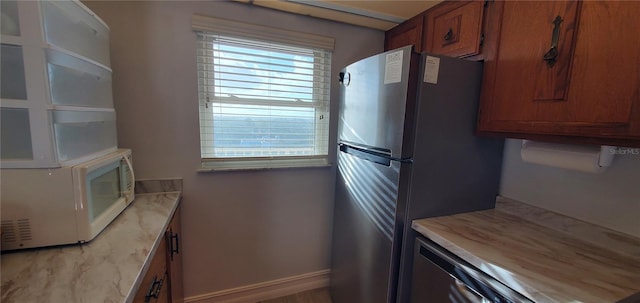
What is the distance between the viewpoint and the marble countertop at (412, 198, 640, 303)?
0.73 meters

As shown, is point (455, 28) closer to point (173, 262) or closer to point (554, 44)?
point (554, 44)

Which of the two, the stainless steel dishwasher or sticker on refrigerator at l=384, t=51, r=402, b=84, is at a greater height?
sticker on refrigerator at l=384, t=51, r=402, b=84

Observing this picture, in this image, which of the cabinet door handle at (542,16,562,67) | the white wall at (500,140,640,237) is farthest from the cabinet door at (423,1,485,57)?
the white wall at (500,140,640,237)

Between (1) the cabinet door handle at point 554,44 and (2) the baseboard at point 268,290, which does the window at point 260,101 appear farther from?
(1) the cabinet door handle at point 554,44

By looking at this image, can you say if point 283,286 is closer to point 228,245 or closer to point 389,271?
point 228,245

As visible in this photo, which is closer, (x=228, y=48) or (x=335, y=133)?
(x=228, y=48)

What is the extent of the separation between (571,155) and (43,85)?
1977 millimetres

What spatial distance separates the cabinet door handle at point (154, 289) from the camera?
86 centimetres

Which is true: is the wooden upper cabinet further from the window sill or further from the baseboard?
the baseboard

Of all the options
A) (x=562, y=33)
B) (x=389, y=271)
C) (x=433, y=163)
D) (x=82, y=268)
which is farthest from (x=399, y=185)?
(x=82, y=268)

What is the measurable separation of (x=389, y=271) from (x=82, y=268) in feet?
3.90

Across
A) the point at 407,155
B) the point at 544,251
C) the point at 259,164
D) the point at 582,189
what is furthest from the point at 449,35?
the point at 259,164

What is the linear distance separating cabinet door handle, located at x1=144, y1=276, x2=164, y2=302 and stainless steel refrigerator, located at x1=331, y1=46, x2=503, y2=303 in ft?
3.22

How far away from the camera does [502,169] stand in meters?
1.36
